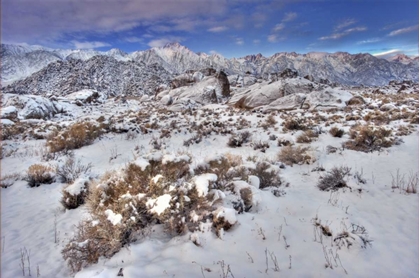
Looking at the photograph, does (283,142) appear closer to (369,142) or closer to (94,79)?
(369,142)

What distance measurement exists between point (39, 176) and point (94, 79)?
74.3 m

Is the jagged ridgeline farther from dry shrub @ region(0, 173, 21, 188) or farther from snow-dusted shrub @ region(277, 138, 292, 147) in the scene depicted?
dry shrub @ region(0, 173, 21, 188)

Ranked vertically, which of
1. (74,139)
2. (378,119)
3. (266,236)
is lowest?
(266,236)

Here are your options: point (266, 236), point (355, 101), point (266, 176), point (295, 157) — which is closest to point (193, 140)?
point (295, 157)

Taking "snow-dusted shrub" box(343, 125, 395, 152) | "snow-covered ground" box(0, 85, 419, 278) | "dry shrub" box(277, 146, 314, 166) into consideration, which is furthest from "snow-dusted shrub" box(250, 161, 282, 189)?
"snow-dusted shrub" box(343, 125, 395, 152)

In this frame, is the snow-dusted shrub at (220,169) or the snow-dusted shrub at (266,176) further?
the snow-dusted shrub at (266,176)

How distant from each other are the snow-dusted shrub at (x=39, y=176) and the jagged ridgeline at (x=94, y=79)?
Answer: 54.2m

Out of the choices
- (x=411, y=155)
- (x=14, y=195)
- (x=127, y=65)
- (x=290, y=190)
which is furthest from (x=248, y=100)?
(x=127, y=65)

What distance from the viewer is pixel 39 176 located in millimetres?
5410

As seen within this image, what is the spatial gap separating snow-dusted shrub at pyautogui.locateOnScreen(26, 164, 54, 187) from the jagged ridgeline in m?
54.2

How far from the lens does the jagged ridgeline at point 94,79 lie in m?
61.9

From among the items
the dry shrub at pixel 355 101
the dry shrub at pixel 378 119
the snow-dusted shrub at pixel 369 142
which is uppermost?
the dry shrub at pixel 355 101

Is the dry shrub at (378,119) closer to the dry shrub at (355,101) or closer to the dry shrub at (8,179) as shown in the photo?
the dry shrub at (355,101)

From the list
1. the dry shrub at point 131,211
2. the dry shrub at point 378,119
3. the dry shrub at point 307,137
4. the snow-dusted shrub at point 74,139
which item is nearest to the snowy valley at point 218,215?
the dry shrub at point 131,211
